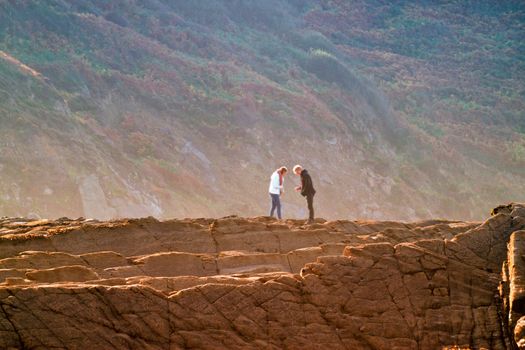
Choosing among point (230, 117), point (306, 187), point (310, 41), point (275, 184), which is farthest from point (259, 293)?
point (310, 41)

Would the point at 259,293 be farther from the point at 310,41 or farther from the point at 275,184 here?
the point at 310,41

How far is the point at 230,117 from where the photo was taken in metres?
50.0

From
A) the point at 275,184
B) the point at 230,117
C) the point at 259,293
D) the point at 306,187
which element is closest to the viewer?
the point at 259,293

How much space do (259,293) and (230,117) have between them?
3818 cm

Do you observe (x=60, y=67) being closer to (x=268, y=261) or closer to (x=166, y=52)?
(x=166, y=52)

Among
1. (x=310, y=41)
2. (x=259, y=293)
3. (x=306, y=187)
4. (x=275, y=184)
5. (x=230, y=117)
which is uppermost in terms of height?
(x=310, y=41)

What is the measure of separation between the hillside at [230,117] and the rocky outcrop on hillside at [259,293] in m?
19.3

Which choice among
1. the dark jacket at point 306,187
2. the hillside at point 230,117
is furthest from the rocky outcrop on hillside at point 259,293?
the hillside at point 230,117

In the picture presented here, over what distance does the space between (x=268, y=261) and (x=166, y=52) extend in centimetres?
4176

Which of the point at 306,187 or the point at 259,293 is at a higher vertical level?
the point at 306,187

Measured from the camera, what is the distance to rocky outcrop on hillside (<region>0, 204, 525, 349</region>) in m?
11.3

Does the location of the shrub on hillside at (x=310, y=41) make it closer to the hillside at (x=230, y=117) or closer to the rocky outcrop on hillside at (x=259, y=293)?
the hillside at (x=230, y=117)

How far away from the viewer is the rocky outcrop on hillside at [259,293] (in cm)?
1128

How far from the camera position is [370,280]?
43.7ft
